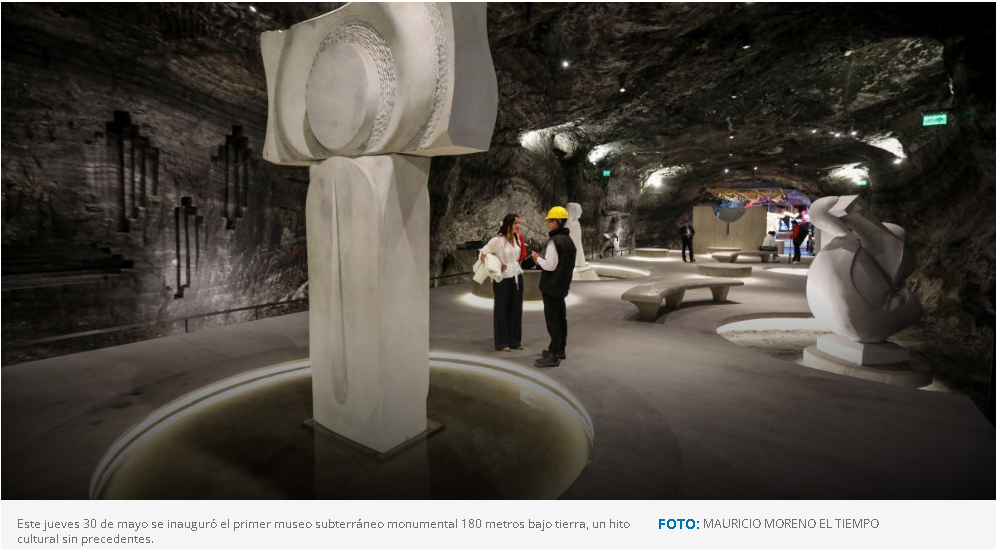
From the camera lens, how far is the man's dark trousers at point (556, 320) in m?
4.23

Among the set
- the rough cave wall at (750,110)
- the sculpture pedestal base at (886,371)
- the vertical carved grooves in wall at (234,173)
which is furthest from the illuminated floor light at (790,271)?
the vertical carved grooves in wall at (234,173)

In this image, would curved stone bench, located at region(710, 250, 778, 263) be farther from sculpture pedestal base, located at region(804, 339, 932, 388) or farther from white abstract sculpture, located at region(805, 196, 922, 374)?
sculpture pedestal base, located at region(804, 339, 932, 388)

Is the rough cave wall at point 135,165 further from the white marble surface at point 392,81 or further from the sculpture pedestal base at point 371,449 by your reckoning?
the sculpture pedestal base at point 371,449

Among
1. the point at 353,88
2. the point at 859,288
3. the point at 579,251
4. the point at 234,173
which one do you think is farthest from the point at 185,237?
the point at 579,251

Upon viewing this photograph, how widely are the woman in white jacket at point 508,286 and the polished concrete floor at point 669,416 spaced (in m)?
0.23

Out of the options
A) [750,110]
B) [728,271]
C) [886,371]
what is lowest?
[886,371]

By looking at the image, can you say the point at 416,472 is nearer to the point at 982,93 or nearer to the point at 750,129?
the point at 982,93

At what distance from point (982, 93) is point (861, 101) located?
248 inches

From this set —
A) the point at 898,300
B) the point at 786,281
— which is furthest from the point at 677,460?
the point at 786,281

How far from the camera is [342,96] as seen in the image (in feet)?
8.70

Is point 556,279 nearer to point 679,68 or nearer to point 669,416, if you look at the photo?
point 669,416

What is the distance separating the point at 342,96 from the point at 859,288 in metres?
5.24

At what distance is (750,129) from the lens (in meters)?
14.0

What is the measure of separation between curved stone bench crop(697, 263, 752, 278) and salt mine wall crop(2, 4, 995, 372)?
3006 mm
